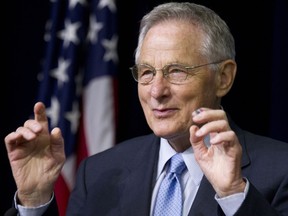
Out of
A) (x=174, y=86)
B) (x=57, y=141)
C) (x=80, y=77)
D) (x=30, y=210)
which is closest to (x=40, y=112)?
(x=57, y=141)

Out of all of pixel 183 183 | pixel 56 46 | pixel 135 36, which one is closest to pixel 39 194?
pixel 183 183

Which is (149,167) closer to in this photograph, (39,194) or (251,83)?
(39,194)

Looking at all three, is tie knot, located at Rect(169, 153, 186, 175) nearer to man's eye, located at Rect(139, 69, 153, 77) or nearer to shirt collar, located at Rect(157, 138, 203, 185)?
shirt collar, located at Rect(157, 138, 203, 185)

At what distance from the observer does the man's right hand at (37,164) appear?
6.64ft

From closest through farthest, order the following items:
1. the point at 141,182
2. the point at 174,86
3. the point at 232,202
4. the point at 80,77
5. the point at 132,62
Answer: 1. the point at 232,202
2. the point at 174,86
3. the point at 141,182
4. the point at 80,77
5. the point at 132,62

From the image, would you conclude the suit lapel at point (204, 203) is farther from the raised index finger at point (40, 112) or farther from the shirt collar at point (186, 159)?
the raised index finger at point (40, 112)

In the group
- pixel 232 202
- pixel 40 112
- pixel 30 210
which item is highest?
pixel 40 112

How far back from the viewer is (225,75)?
7.17 ft

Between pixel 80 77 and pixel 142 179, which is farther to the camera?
pixel 80 77

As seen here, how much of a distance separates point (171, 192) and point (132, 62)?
3.69ft

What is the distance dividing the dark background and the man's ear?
665mm

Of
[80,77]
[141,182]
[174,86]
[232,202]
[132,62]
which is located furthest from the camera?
[132,62]

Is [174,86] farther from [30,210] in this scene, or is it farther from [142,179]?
[30,210]

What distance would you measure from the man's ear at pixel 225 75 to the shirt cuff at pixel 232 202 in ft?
1.72
